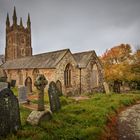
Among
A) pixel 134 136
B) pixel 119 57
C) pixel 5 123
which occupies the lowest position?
pixel 134 136

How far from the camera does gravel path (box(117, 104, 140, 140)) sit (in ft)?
24.6

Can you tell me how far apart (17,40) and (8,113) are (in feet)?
Result: 179

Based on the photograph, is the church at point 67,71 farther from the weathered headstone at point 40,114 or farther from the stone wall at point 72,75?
the weathered headstone at point 40,114

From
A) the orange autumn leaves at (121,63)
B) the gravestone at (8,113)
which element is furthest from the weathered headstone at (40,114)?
the orange autumn leaves at (121,63)

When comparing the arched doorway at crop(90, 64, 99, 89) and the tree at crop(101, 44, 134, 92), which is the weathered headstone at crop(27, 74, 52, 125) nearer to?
the arched doorway at crop(90, 64, 99, 89)

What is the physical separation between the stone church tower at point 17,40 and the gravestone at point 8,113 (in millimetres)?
52903

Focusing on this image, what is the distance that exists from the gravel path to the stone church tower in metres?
52.2

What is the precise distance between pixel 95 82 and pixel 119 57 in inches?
365

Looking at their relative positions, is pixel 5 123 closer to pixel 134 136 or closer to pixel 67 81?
pixel 134 136

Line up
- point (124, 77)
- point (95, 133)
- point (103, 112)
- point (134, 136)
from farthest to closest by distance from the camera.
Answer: point (124, 77) → point (103, 112) → point (134, 136) → point (95, 133)

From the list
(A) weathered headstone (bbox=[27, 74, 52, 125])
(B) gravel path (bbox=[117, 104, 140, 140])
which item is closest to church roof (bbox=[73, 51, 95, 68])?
(B) gravel path (bbox=[117, 104, 140, 140])

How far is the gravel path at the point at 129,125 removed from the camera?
750 cm

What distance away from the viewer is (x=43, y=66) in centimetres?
2497

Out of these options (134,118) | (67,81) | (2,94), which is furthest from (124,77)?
(2,94)
